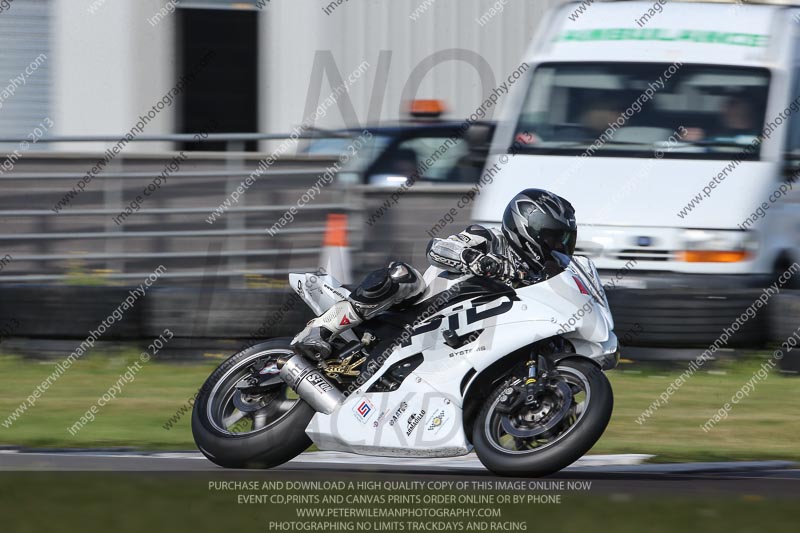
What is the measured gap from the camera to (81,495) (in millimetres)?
6027

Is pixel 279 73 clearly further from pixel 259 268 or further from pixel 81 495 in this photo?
pixel 81 495

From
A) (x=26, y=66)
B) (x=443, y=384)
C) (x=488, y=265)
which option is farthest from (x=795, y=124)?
(x=26, y=66)

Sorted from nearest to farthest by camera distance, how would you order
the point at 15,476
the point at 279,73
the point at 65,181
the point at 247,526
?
the point at 247,526 → the point at 15,476 → the point at 65,181 → the point at 279,73

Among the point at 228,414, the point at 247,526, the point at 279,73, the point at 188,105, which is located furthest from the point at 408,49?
the point at 247,526

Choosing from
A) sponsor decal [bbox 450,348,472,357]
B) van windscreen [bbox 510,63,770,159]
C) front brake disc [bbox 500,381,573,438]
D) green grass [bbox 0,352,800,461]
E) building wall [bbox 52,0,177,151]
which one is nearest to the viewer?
front brake disc [bbox 500,381,573,438]

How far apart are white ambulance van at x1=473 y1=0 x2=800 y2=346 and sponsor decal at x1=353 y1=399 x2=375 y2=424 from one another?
13.7 ft

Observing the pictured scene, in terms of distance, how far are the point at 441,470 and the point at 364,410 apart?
737 millimetres

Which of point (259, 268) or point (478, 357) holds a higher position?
point (478, 357)

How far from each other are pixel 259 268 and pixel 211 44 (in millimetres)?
5047

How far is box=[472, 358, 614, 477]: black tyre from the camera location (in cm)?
616

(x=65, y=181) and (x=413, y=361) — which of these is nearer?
(x=413, y=361)

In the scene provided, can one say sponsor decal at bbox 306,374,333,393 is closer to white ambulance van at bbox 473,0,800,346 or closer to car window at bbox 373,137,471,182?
white ambulance van at bbox 473,0,800,346

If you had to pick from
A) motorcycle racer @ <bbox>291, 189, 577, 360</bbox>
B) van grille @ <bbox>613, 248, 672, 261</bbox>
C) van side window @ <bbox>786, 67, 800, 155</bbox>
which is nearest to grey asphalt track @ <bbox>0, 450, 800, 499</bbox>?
motorcycle racer @ <bbox>291, 189, 577, 360</bbox>

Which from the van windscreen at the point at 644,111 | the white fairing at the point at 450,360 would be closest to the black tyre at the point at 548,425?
the white fairing at the point at 450,360
